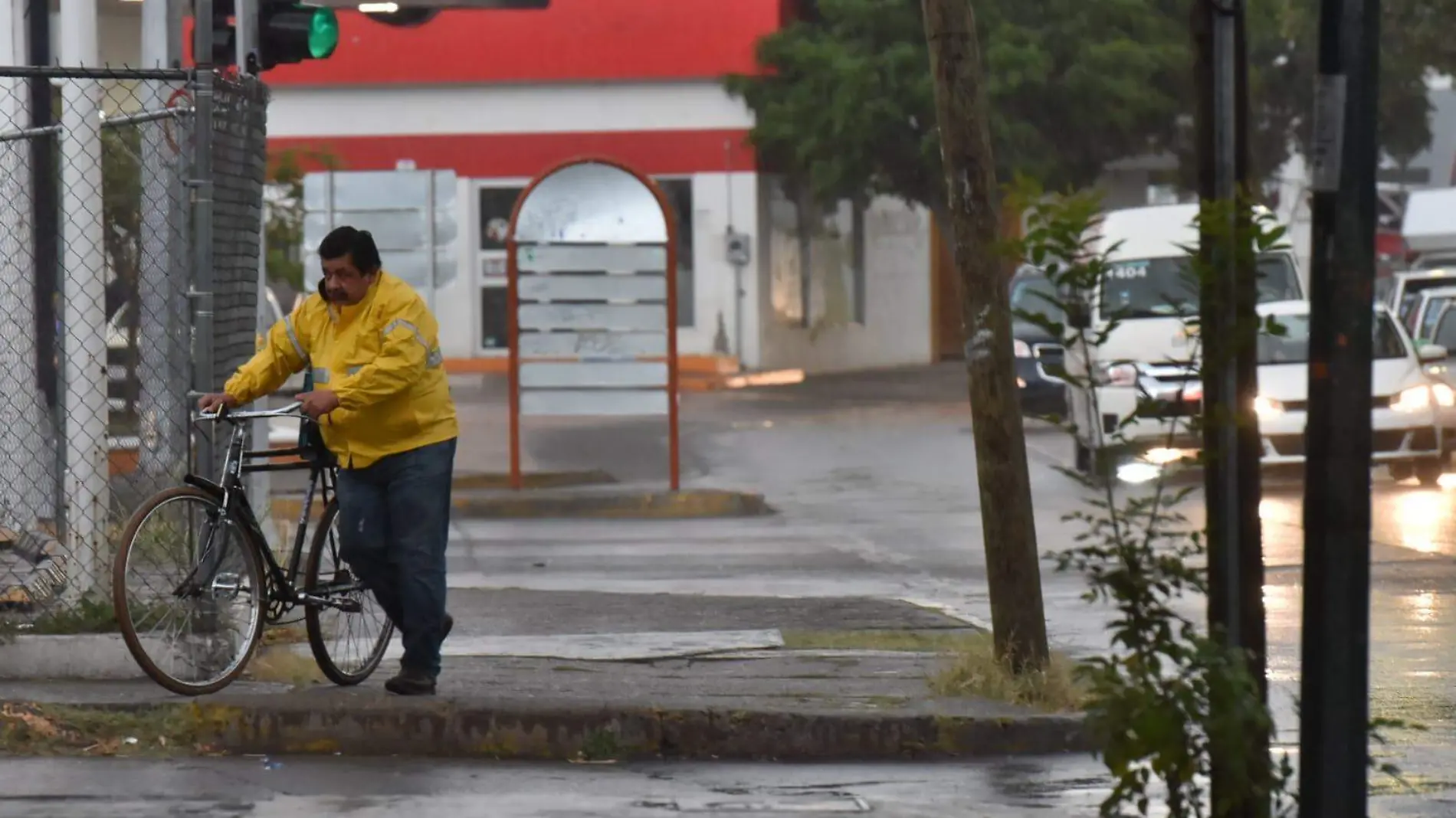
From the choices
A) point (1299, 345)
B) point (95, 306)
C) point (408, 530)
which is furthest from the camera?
point (1299, 345)

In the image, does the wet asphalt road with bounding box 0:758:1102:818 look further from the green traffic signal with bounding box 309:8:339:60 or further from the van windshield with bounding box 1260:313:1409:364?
the van windshield with bounding box 1260:313:1409:364

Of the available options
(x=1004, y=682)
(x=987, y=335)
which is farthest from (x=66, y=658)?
(x=987, y=335)

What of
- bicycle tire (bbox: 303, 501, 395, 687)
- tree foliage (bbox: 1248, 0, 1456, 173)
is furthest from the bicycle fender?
tree foliage (bbox: 1248, 0, 1456, 173)

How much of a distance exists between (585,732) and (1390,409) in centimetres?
1145

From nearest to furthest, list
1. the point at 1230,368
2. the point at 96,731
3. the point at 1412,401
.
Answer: the point at 1230,368
the point at 96,731
the point at 1412,401

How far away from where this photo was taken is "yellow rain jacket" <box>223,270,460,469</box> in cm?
743

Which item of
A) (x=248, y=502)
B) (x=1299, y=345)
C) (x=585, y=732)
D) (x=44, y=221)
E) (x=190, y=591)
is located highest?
(x=44, y=221)

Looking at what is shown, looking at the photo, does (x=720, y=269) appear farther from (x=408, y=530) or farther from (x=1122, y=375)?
(x=408, y=530)

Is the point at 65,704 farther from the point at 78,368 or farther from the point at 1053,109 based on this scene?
the point at 1053,109

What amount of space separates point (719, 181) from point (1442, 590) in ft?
70.8

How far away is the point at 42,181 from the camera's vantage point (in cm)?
938

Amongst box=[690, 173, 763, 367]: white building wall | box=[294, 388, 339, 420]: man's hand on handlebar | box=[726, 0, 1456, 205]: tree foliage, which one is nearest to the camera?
box=[294, 388, 339, 420]: man's hand on handlebar

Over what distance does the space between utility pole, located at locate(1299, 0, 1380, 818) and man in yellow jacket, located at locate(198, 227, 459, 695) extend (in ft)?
10.9

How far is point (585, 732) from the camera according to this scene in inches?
295
